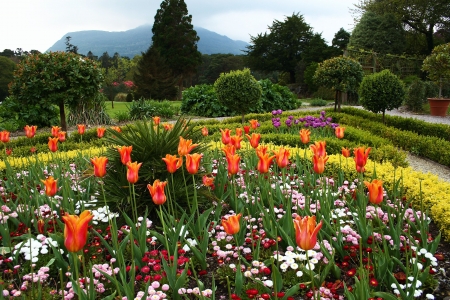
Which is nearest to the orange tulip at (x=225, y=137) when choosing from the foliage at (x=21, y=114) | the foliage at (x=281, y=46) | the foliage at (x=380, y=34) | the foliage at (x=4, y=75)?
the foliage at (x=21, y=114)

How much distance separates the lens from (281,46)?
1404 inches

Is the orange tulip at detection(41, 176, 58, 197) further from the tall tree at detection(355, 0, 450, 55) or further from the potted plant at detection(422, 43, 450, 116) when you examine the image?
the tall tree at detection(355, 0, 450, 55)

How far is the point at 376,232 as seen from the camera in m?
2.91

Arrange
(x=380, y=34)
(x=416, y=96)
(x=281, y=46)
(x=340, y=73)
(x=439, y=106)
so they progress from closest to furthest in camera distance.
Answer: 1. (x=340, y=73)
2. (x=439, y=106)
3. (x=416, y=96)
4. (x=380, y=34)
5. (x=281, y=46)

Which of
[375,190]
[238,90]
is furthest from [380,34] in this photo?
[375,190]

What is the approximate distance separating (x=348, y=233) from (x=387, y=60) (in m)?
19.9

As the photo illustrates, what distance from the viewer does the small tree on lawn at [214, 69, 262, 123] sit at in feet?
37.7

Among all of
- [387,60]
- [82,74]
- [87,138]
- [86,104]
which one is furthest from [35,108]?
[387,60]

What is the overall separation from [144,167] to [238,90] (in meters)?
8.48

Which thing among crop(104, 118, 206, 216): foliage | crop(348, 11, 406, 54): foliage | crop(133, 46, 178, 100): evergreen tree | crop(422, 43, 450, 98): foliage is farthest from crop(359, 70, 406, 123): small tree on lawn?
crop(133, 46, 178, 100): evergreen tree

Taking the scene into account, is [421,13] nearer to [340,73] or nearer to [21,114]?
[340,73]

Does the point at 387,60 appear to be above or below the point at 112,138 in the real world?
above

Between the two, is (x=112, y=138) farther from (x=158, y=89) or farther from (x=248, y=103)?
(x=158, y=89)

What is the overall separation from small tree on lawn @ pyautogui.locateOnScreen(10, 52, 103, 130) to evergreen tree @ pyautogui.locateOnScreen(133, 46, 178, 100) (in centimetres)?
1478
